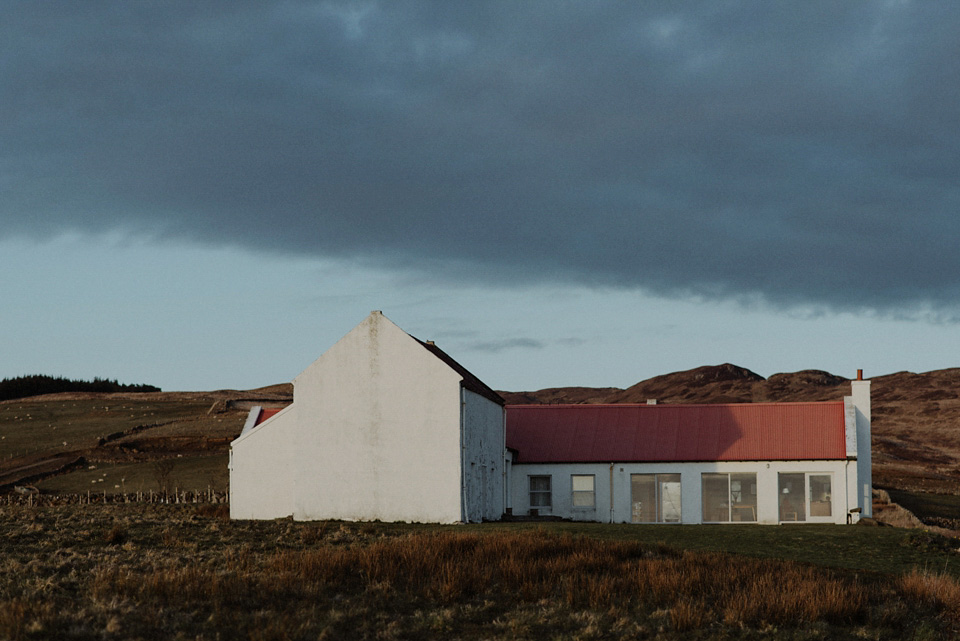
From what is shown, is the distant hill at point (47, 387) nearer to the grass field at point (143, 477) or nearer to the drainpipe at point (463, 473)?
the grass field at point (143, 477)

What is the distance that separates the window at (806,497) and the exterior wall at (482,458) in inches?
467

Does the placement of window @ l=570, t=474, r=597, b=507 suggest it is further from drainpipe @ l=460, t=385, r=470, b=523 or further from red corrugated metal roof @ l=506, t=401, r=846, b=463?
drainpipe @ l=460, t=385, r=470, b=523

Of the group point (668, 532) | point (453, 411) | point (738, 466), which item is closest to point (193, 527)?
point (453, 411)

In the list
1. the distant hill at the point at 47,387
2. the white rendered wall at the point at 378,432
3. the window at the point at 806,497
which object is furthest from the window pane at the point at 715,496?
the distant hill at the point at 47,387

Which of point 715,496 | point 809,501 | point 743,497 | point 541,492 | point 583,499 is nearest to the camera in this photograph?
point 809,501

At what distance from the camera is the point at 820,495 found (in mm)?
41062

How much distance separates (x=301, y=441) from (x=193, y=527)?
25.0 ft

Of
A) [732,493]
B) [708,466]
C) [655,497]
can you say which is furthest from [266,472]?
[732,493]

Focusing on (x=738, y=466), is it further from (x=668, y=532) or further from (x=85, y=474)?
(x=85, y=474)

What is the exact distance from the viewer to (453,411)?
3597 centimetres

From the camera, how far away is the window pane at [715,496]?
42.0 m

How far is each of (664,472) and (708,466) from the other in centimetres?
188

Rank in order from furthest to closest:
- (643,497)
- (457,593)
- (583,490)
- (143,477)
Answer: (143,477) < (583,490) < (643,497) < (457,593)

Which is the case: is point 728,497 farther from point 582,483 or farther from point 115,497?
point 115,497
